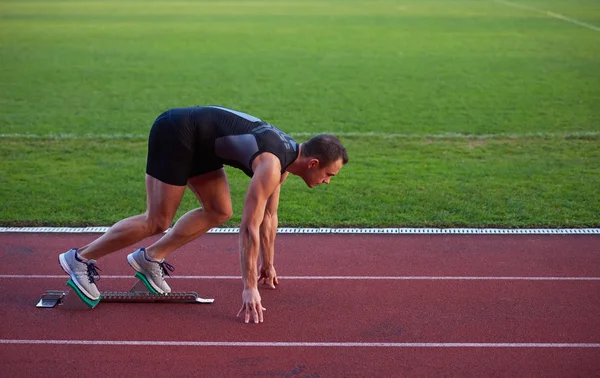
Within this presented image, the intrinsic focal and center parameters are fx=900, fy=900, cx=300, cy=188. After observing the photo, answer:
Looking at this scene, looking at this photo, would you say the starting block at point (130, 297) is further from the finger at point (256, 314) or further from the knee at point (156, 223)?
the finger at point (256, 314)

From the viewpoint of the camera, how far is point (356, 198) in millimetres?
10023

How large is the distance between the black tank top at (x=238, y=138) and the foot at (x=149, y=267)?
965 mm

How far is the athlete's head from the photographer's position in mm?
6094

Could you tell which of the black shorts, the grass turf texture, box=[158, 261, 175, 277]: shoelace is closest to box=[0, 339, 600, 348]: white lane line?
box=[158, 261, 175, 277]: shoelace

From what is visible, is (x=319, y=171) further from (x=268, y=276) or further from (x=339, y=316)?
(x=268, y=276)

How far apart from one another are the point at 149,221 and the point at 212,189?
0.51m

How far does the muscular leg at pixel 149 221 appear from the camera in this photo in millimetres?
6289

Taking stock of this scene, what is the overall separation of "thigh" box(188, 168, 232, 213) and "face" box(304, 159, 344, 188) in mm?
688

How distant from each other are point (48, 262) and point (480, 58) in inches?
637

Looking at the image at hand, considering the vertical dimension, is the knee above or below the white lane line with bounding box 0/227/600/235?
above

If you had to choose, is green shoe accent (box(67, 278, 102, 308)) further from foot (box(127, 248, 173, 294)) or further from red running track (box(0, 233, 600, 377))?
foot (box(127, 248, 173, 294))

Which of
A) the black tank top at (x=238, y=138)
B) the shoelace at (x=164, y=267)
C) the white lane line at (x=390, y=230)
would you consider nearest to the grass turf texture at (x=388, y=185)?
the white lane line at (x=390, y=230)

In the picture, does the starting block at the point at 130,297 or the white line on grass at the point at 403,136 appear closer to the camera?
the starting block at the point at 130,297

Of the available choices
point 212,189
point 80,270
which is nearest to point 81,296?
point 80,270
